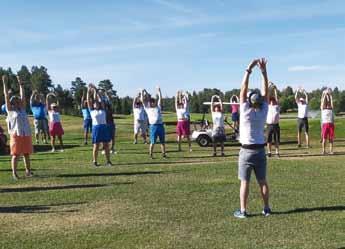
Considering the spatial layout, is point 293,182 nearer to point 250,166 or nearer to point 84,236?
point 250,166

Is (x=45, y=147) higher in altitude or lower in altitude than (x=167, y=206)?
higher

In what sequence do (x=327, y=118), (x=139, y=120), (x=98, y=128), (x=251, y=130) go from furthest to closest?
(x=139, y=120) < (x=327, y=118) < (x=98, y=128) < (x=251, y=130)

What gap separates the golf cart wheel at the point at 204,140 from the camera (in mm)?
23812

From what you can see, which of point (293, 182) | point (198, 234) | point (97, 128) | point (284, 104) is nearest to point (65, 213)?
point (198, 234)

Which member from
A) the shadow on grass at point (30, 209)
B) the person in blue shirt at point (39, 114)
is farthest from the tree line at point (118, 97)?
the shadow on grass at point (30, 209)

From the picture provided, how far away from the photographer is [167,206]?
1021 centimetres

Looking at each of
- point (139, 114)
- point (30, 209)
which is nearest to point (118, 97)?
point (139, 114)

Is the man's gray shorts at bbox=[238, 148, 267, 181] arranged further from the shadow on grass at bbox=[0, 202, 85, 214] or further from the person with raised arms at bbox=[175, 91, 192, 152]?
the person with raised arms at bbox=[175, 91, 192, 152]

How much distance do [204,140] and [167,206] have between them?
541 inches

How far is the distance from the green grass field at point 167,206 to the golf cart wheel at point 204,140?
251 inches

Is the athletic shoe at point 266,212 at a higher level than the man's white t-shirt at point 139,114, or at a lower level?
lower

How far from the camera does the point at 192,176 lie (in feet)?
45.6

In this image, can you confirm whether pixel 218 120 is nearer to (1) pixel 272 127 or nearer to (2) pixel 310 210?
(1) pixel 272 127

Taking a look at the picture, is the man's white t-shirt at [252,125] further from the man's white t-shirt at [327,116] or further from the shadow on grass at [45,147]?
the shadow on grass at [45,147]
